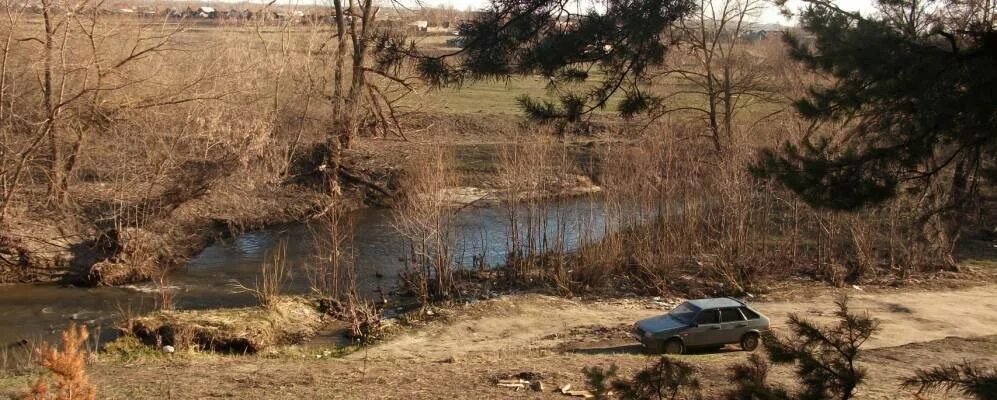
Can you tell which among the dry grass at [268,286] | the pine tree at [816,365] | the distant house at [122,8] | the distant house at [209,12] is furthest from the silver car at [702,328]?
the distant house at [209,12]

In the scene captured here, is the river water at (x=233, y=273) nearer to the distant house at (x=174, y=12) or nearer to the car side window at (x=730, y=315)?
the car side window at (x=730, y=315)

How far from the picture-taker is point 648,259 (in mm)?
25047

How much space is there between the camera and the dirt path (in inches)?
768

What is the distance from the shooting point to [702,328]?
18484 millimetres

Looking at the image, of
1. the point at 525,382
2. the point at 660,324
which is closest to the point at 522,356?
the point at 525,382

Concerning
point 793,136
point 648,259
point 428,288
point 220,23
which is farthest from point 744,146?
point 220,23

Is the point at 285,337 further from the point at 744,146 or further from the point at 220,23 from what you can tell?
the point at 220,23

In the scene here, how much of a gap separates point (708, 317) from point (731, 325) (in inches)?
21.4

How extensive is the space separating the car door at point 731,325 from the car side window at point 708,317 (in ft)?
0.51

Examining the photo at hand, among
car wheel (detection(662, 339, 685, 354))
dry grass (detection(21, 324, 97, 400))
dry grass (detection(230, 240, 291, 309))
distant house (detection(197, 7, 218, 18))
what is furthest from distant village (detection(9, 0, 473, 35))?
dry grass (detection(21, 324, 97, 400))

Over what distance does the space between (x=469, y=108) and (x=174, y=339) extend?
37.4 m

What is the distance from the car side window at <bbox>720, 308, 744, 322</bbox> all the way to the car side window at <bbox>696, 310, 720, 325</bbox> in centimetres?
19

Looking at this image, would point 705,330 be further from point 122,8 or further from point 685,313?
point 122,8

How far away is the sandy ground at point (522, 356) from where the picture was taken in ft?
42.1
